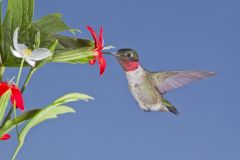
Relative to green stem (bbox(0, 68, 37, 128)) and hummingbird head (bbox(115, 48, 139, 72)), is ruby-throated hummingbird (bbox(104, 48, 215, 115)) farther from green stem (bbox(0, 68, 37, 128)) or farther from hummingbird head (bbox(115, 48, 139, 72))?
green stem (bbox(0, 68, 37, 128))

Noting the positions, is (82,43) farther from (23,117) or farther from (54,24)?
(23,117)

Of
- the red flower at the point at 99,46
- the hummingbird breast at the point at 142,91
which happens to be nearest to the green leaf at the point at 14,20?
the red flower at the point at 99,46

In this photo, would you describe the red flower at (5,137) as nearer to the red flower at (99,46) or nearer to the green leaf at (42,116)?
the green leaf at (42,116)

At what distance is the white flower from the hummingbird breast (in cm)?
50

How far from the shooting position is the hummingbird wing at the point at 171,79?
1880 mm

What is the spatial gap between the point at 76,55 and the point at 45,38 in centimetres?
18

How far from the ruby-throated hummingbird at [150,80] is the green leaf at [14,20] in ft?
0.93

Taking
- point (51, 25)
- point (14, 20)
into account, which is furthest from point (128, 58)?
point (14, 20)

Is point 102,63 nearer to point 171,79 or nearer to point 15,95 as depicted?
point 15,95

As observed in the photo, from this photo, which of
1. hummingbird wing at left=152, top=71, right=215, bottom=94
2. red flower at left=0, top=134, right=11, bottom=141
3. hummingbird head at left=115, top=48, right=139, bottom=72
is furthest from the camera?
hummingbird wing at left=152, top=71, right=215, bottom=94

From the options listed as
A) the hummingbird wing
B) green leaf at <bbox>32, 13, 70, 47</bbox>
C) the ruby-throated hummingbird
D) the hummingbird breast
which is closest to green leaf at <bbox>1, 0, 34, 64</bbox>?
green leaf at <bbox>32, 13, 70, 47</bbox>

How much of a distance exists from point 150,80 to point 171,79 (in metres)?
0.12

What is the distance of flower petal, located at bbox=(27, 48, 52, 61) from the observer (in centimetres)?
118

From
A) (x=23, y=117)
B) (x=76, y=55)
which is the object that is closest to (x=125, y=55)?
(x=76, y=55)
